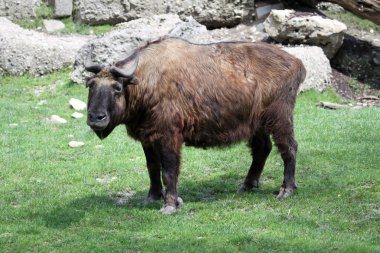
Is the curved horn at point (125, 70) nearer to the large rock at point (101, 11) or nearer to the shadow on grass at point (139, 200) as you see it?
the shadow on grass at point (139, 200)

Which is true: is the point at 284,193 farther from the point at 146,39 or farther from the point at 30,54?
the point at 30,54

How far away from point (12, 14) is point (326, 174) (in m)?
11.3

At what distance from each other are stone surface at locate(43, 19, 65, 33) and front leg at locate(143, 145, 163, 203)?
9849 mm

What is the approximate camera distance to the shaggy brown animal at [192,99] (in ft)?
30.4

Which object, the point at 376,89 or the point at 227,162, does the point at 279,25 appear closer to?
the point at 376,89

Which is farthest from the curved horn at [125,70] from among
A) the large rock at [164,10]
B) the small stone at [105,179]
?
the large rock at [164,10]

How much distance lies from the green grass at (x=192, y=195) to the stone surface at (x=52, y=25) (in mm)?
4652

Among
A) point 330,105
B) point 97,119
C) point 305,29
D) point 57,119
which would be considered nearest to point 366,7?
point 305,29

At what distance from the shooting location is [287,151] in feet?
32.9

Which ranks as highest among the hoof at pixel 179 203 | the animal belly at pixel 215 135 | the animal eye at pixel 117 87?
the animal eye at pixel 117 87

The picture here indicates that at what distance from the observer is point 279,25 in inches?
659

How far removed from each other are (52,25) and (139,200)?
33.3ft

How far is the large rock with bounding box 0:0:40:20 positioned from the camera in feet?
64.3

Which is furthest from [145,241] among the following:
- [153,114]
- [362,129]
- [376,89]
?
[376,89]
